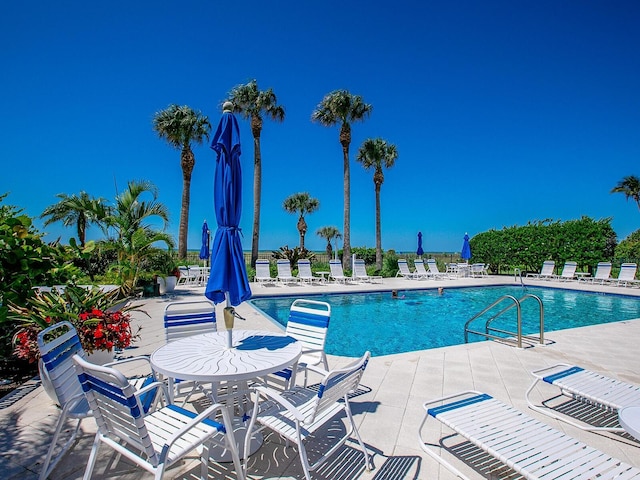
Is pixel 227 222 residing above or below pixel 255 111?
below

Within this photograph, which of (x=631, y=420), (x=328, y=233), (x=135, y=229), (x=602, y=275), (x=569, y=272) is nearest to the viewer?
(x=631, y=420)

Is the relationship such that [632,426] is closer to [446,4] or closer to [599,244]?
[446,4]

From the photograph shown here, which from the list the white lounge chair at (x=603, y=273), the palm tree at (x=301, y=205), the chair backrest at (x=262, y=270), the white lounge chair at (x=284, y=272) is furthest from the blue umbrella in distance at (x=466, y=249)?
the palm tree at (x=301, y=205)

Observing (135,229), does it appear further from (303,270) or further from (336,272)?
(336,272)

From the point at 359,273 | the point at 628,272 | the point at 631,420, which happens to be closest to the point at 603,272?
the point at 628,272

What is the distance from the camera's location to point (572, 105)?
75.9ft

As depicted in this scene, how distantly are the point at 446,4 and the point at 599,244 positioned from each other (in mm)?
13323

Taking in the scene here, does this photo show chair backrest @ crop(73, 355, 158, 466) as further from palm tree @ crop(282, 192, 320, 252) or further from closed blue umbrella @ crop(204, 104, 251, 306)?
palm tree @ crop(282, 192, 320, 252)

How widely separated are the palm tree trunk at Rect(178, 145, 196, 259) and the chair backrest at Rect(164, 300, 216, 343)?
49.0 ft

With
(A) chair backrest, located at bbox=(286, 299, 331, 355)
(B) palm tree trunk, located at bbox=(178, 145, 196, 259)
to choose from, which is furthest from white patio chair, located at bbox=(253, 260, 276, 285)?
(A) chair backrest, located at bbox=(286, 299, 331, 355)

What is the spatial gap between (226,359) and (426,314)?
325 inches

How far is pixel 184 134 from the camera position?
17484 millimetres

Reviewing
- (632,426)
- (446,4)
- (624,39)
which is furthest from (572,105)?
(632,426)

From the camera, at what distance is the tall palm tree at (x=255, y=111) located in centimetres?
1753
